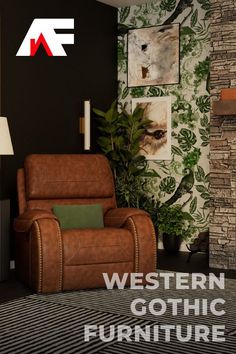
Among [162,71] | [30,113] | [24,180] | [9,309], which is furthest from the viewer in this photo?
[162,71]

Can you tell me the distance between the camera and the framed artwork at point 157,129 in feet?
19.2

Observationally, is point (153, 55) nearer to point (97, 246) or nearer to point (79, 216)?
point (79, 216)

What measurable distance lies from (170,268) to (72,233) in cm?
125

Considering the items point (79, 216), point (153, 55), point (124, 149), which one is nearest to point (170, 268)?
point (79, 216)

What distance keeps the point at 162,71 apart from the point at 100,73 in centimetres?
67

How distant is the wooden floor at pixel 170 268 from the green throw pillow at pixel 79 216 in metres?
0.59

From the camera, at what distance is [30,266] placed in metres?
4.04

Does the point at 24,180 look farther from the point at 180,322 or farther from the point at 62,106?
the point at 180,322

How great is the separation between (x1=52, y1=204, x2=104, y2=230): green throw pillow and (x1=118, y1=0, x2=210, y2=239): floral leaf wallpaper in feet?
5.03

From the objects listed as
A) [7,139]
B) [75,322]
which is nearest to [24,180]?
[7,139]

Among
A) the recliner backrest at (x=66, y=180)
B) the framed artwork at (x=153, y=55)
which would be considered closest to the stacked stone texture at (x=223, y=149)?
the framed artwork at (x=153, y=55)

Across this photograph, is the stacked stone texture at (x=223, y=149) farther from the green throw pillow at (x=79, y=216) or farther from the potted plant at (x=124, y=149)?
the green throw pillow at (x=79, y=216)

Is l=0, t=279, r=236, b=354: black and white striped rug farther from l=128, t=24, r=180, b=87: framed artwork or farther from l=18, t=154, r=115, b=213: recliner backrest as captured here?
l=128, t=24, r=180, b=87: framed artwork

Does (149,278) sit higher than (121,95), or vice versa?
(121,95)
